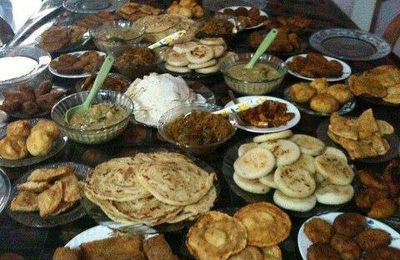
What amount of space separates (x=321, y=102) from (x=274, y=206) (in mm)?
813

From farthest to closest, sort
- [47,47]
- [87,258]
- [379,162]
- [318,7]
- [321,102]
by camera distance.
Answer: [318,7], [47,47], [321,102], [379,162], [87,258]

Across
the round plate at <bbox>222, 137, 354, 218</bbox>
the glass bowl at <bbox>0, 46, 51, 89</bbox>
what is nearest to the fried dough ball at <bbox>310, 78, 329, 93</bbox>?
the round plate at <bbox>222, 137, 354, 218</bbox>

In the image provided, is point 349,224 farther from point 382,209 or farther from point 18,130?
point 18,130

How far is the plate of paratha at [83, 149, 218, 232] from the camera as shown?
1.49 meters

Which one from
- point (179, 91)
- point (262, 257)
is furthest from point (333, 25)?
point (262, 257)

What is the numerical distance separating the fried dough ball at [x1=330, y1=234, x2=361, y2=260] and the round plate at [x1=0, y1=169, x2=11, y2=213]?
1184 mm

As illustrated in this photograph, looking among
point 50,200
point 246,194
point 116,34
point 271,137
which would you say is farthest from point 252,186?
point 116,34

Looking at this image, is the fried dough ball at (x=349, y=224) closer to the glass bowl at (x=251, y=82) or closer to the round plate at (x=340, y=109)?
the round plate at (x=340, y=109)

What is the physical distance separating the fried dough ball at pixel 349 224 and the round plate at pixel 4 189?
3.95 feet

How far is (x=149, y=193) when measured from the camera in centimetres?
156

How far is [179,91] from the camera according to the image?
2.20 meters

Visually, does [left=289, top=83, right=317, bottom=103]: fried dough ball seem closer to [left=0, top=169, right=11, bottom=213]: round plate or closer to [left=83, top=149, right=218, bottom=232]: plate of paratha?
[left=83, top=149, right=218, bottom=232]: plate of paratha

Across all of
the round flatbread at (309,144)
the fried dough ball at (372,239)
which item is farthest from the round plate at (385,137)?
the fried dough ball at (372,239)

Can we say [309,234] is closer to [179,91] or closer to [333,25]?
[179,91]
